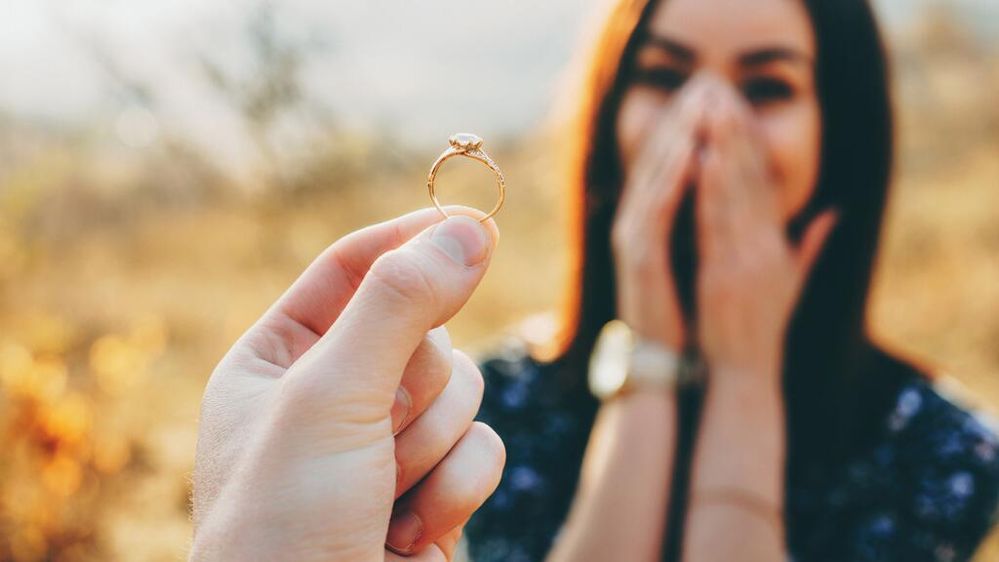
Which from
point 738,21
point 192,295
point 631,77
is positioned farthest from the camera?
point 192,295

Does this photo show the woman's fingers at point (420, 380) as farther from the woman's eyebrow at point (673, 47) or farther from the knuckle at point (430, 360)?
the woman's eyebrow at point (673, 47)

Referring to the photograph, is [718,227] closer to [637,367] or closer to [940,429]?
[637,367]

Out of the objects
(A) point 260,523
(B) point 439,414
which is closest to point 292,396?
(A) point 260,523

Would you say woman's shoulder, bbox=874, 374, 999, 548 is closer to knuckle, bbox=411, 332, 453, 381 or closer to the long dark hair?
the long dark hair

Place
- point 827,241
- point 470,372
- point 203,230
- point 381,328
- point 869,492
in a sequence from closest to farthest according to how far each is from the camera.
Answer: point 381,328, point 470,372, point 869,492, point 827,241, point 203,230

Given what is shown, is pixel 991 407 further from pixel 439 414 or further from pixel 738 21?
pixel 439 414

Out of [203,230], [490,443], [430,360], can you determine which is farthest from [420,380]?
[203,230]

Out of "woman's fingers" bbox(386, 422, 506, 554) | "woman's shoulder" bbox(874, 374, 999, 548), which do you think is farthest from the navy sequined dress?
"woman's fingers" bbox(386, 422, 506, 554)
